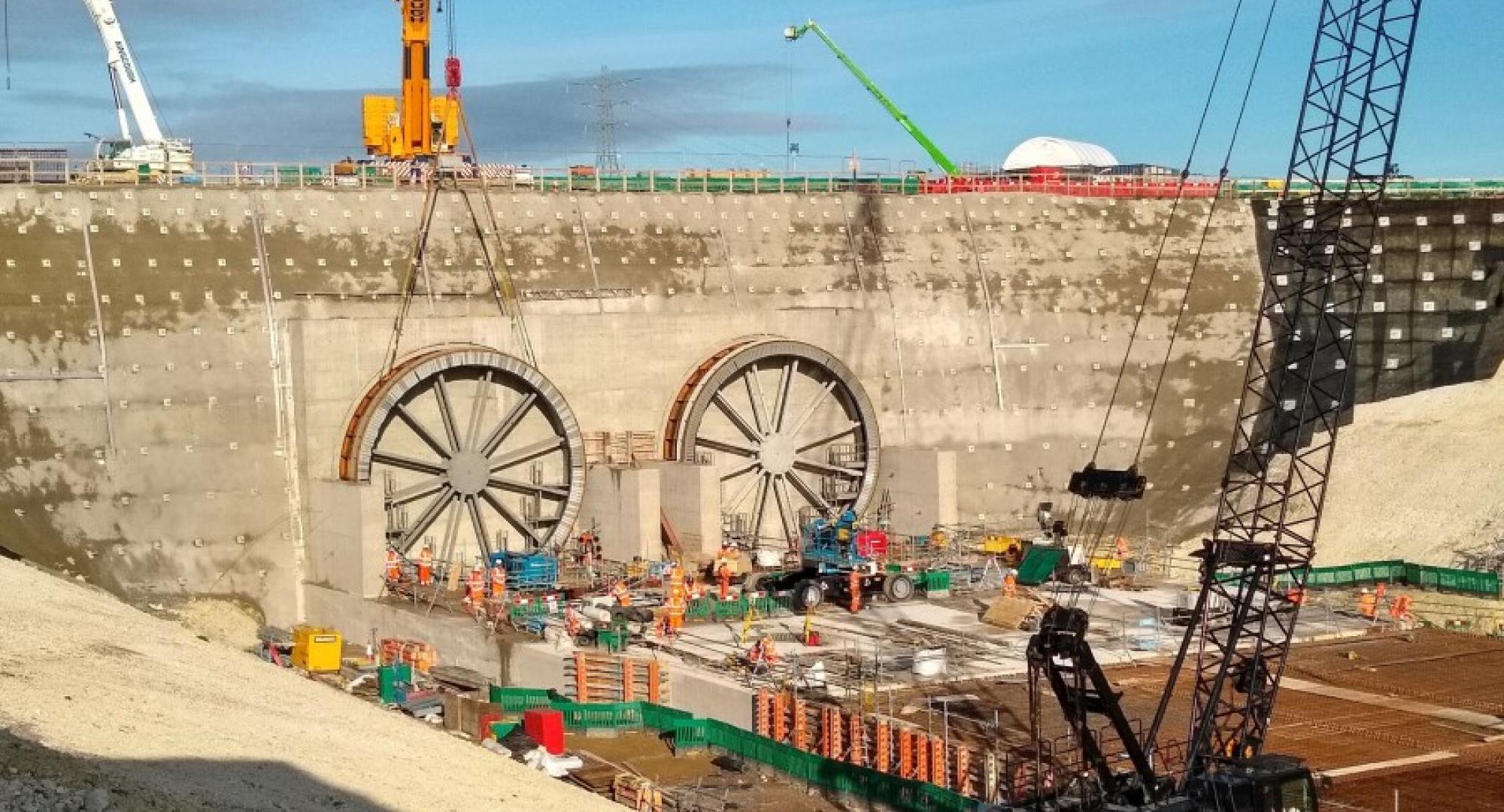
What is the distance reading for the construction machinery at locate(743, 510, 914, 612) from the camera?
45.5 meters

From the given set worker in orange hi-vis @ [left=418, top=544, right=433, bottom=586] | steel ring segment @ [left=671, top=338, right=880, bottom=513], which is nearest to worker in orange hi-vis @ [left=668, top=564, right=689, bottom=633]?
worker in orange hi-vis @ [left=418, top=544, right=433, bottom=586]

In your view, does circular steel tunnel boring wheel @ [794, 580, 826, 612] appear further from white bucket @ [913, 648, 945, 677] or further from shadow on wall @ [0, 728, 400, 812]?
shadow on wall @ [0, 728, 400, 812]

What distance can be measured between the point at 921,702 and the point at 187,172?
87.2 feet

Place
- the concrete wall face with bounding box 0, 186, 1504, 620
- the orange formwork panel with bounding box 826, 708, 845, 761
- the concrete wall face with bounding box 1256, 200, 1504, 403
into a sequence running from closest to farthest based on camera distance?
the orange formwork panel with bounding box 826, 708, 845, 761 < the concrete wall face with bounding box 0, 186, 1504, 620 < the concrete wall face with bounding box 1256, 200, 1504, 403

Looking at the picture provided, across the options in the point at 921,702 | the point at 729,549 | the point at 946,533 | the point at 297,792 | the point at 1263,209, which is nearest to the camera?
the point at 297,792

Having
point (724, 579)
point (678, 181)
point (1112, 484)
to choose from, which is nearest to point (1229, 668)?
point (1112, 484)

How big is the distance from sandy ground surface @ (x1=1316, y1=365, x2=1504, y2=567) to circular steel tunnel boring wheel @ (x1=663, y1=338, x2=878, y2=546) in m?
13.9

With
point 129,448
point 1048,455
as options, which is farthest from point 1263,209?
point 129,448

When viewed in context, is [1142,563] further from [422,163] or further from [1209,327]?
[422,163]

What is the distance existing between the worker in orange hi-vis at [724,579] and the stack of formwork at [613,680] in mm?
6844

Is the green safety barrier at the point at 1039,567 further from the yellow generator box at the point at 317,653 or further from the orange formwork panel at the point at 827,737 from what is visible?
the yellow generator box at the point at 317,653

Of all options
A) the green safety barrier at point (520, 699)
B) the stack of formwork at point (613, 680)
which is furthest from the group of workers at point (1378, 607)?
the green safety barrier at point (520, 699)

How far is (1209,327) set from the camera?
2318 inches

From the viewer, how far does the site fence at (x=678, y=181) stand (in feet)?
162
